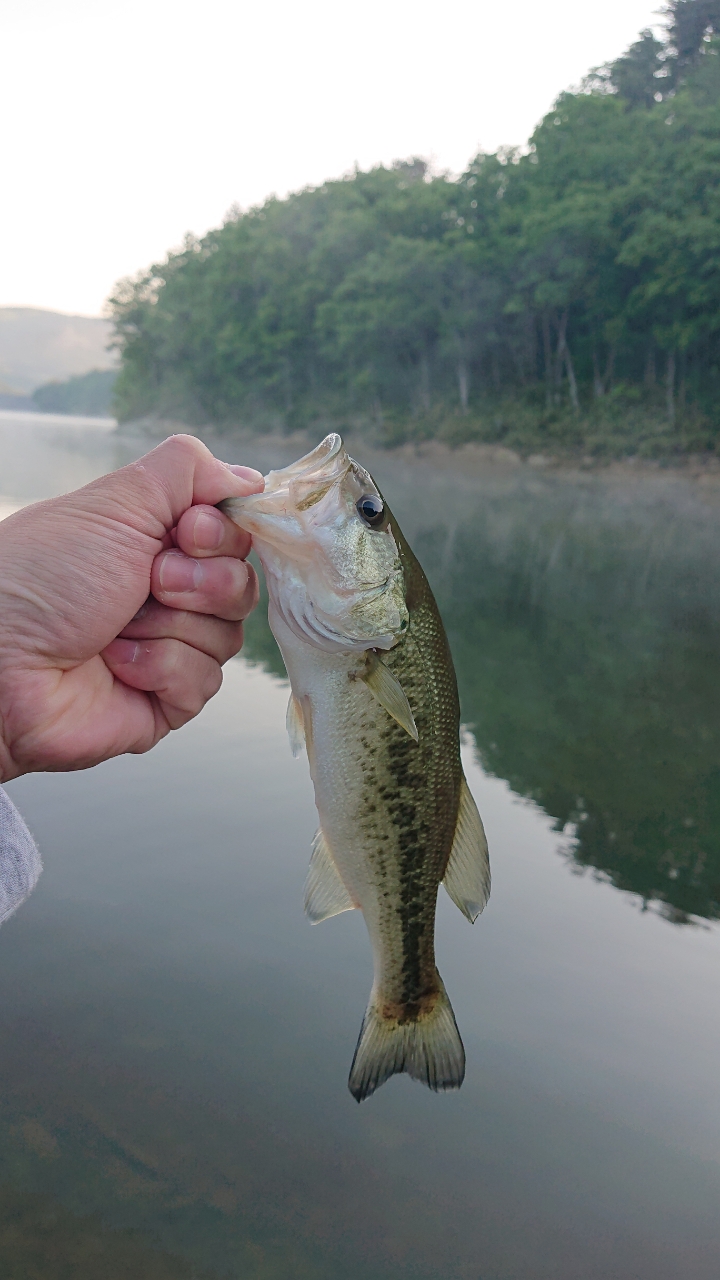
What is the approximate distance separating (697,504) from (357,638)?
1283 inches

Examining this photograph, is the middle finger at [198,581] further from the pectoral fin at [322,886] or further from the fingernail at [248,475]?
the pectoral fin at [322,886]

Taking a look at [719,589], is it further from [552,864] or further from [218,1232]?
[218,1232]

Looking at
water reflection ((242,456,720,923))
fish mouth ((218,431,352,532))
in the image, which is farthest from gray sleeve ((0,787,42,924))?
water reflection ((242,456,720,923))

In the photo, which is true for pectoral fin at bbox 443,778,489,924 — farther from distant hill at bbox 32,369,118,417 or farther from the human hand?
distant hill at bbox 32,369,118,417

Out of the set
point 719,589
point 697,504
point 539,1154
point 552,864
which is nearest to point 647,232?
point 697,504

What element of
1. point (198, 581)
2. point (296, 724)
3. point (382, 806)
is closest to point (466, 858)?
point (382, 806)

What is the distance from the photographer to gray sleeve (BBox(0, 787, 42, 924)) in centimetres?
227

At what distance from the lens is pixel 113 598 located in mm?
2494

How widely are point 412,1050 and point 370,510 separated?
1461mm

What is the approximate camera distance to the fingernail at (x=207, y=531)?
2.49 metres

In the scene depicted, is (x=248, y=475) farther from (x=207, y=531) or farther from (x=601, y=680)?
(x=601, y=680)

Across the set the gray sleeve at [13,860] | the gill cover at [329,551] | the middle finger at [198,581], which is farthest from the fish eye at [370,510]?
the gray sleeve at [13,860]

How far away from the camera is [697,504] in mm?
32312

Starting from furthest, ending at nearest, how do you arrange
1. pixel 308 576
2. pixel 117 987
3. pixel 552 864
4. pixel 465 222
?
pixel 465 222 → pixel 552 864 → pixel 117 987 → pixel 308 576
